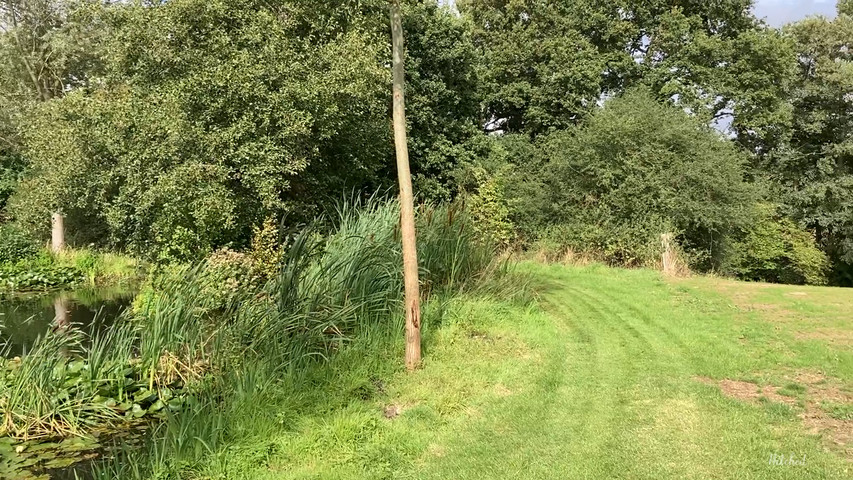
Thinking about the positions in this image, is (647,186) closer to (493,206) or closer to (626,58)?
(493,206)

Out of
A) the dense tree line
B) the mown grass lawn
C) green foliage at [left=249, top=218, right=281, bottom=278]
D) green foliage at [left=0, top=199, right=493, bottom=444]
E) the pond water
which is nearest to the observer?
the mown grass lawn

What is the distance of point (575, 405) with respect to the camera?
4461 millimetres

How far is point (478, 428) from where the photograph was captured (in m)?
4.14

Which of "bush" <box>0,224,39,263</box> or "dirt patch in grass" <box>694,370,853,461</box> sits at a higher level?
"bush" <box>0,224,39,263</box>

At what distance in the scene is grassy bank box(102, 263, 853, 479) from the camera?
→ 353 cm

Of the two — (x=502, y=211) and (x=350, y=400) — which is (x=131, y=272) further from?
(x=350, y=400)

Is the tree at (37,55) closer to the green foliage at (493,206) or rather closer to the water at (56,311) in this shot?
the water at (56,311)

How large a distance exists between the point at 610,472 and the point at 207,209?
869 centimetres

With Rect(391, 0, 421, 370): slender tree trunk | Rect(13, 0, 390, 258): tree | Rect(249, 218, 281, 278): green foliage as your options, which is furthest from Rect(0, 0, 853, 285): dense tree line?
Rect(391, 0, 421, 370): slender tree trunk

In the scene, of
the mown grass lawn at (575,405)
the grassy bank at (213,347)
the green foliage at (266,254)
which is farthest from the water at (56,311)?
the mown grass lawn at (575,405)

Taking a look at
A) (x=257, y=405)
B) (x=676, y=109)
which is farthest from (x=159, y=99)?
(x=676, y=109)

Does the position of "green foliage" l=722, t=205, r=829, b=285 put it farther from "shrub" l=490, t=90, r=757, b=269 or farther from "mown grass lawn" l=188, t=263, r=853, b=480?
"mown grass lawn" l=188, t=263, r=853, b=480

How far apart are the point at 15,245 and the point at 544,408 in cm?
1754

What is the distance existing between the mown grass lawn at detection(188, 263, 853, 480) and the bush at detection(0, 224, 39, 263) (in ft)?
50.2
